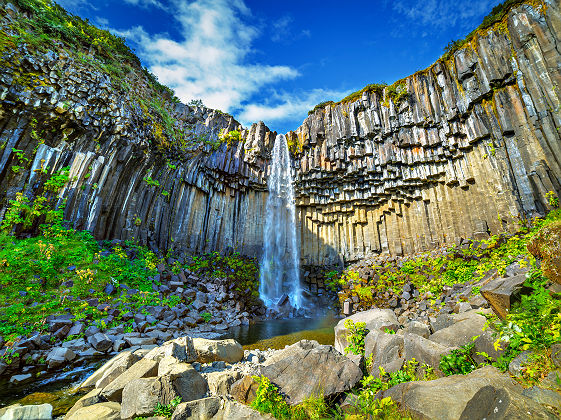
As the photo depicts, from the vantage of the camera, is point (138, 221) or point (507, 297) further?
point (138, 221)

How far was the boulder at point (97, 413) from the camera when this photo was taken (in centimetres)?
422

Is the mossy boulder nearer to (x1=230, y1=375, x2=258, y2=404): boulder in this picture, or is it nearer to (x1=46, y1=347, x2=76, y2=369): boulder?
(x1=230, y1=375, x2=258, y2=404): boulder

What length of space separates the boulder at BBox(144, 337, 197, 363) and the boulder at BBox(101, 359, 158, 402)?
0.30 metres

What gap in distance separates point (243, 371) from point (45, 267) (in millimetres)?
9869

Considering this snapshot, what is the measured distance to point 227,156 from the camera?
76.7 ft

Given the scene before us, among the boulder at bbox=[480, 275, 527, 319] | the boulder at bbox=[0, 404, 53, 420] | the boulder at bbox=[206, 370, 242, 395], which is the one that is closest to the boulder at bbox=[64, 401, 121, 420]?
the boulder at bbox=[0, 404, 53, 420]

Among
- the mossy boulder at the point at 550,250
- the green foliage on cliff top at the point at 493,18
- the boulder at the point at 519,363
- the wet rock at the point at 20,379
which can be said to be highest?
the green foliage on cliff top at the point at 493,18

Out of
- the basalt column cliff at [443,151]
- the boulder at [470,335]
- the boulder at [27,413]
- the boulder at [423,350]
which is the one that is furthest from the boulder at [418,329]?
the basalt column cliff at [443,151]

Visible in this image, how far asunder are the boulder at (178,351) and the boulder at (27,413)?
1841 mm

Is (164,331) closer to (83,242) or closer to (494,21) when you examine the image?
(83,242)

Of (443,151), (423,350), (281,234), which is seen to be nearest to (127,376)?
(423,350)

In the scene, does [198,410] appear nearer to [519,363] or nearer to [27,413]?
[27,413]

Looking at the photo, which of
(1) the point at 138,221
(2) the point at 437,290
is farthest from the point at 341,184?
(1) the point at 138,221

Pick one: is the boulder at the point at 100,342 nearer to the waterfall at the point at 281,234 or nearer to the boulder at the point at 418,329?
the boulder at the point at 418,329
